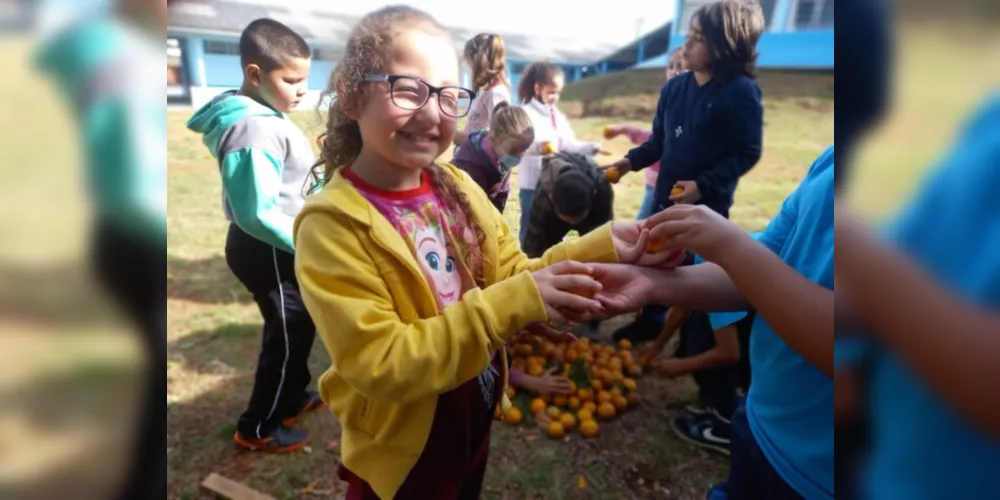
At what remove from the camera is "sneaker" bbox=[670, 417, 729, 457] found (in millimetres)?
2824

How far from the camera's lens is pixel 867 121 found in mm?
412

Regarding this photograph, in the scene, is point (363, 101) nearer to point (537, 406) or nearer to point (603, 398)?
point (537, 406)

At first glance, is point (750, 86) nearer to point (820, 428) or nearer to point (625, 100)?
point (625, 100)

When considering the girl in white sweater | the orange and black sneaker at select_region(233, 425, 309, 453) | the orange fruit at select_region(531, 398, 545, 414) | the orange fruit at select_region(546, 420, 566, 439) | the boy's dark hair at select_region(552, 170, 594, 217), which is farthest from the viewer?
the orange fruit at select_region(531, 398, 545, 414)

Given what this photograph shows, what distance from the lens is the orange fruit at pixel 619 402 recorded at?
3145 mm

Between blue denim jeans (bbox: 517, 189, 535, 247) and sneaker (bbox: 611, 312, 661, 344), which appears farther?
sneaker (bbox: 611, 312, 661, 344)

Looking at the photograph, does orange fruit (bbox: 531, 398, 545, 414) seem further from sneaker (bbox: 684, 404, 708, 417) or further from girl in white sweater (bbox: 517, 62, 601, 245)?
girl in white sweater (bbox: 517, 62, 601, 245)

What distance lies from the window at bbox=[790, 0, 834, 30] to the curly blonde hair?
627 millimetres

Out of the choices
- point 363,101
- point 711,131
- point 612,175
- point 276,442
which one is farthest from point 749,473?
point 276,442

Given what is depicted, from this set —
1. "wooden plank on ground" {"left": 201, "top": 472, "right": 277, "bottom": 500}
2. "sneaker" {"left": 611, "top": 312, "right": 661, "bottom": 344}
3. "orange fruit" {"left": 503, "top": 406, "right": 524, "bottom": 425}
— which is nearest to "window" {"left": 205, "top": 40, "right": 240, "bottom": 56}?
"wooden plank on ground" {"left": 201, "top": 472, "right": 277, "bottom": 500}

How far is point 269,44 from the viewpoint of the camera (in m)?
1.59

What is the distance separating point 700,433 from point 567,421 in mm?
670

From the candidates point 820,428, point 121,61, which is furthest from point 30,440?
point 820,428

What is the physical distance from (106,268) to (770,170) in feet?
7.79
